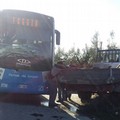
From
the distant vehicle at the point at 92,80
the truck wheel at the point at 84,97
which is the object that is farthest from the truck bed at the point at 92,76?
the truck wheel at the point at 84,97

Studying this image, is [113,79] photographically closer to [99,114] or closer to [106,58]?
[99,114]

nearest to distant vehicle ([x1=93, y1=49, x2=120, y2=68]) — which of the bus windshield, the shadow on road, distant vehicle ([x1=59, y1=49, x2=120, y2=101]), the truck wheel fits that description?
the truck wheel

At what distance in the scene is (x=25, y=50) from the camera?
1336 centimetres

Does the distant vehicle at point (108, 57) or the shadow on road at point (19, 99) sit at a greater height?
the distant vehicle at point (108, 57)

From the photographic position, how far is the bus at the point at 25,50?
13031 mm

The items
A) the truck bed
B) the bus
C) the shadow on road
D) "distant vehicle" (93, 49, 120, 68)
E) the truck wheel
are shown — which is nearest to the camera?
the truck bed

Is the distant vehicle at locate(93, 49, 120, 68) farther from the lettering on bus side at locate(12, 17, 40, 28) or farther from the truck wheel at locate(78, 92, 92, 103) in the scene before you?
the lettering on bus side at locate(12, 17, 40, 28)

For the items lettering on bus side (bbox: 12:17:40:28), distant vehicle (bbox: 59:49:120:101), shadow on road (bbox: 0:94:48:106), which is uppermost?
lettering on bus side (bbox: 12:17:40:28)

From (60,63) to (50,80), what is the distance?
0.74 meters

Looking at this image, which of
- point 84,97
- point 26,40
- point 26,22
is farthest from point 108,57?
point 26,40

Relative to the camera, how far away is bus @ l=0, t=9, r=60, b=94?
13031 mm

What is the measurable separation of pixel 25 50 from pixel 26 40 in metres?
0.39

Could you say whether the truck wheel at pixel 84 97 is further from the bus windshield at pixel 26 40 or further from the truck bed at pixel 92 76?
the truck bed at pixel 92 76

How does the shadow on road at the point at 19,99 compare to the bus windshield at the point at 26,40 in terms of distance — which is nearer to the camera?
the bus windshield at the point at 26,40
